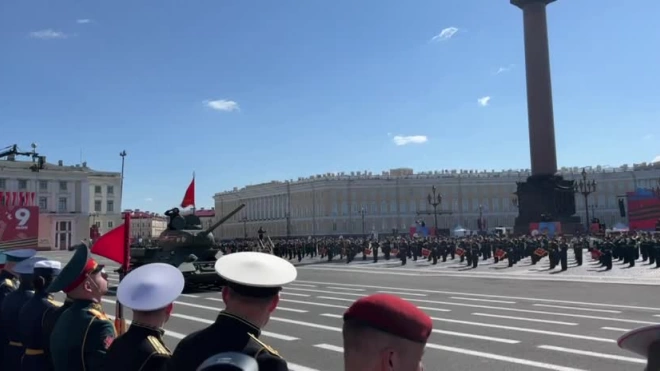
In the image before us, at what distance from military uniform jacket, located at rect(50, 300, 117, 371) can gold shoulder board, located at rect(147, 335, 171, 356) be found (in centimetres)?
56

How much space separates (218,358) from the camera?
1631 millimetres

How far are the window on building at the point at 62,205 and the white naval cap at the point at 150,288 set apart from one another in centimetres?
8786

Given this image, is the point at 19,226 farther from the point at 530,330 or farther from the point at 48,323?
the point at 48,323

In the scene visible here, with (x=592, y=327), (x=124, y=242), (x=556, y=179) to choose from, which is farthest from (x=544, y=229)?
(x=124, y=242)

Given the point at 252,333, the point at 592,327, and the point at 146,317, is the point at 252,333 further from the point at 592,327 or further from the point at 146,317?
the point at 592,327

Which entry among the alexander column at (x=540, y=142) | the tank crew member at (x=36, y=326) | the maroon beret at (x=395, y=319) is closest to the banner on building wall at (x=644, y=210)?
the alexander column at (x=540, y=142)

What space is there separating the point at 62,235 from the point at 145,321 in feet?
281

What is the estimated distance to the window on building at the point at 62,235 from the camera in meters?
79.1

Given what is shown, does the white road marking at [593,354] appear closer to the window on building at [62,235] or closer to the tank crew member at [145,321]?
the tank crew member at [145,321]

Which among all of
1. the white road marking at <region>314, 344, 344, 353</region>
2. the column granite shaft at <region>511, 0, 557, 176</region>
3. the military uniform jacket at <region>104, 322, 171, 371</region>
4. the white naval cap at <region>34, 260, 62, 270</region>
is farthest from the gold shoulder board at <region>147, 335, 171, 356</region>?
the column granite shaft at <region>511, 0, 557, 176</region>

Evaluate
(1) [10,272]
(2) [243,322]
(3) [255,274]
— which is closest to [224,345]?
(2) [243,322]

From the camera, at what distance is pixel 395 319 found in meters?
1.83

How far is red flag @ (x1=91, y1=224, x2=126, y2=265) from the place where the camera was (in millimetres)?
5621

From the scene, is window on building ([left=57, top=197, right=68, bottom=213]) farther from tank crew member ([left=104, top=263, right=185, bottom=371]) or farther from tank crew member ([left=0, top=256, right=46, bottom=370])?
tank crew member ([left=104, top=263, right=185, bottom=371])
